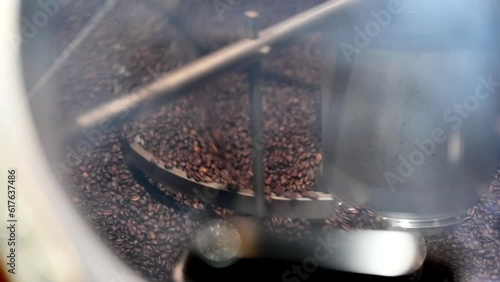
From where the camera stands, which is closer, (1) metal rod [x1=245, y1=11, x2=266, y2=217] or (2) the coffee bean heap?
(1) metal rod [x1=245, y1=11, x2=266, y2=217]

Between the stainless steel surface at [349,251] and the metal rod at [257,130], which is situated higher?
the metal rod at [257,130]

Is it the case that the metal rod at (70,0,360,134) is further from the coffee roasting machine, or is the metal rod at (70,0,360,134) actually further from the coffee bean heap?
the coffee bean heap

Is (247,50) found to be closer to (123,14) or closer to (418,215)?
(418,215)

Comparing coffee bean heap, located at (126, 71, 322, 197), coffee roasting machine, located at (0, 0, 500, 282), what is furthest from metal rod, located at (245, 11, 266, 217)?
coffee bean heap, located at (126, 71, 322, 197)

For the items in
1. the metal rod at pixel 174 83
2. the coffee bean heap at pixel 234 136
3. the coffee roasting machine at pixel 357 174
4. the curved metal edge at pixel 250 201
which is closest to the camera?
the metal rod at pixel 174 83

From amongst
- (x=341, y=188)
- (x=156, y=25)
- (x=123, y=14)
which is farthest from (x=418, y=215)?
(x=123, y=14)

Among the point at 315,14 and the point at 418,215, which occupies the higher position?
the point at 315,14

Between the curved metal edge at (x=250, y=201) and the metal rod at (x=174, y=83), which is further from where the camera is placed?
the curved metal edge at (x=250, y=201)

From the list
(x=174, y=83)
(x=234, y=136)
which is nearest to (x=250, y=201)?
(x=234, y=136)

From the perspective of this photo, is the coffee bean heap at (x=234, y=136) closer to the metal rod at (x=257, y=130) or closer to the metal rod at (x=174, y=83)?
the metal rod at (x=257, y=130)

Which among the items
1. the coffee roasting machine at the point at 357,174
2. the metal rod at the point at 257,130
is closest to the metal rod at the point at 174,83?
the coffee roasting machine at the point at 357,174

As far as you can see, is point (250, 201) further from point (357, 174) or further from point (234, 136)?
point (234, 136)
